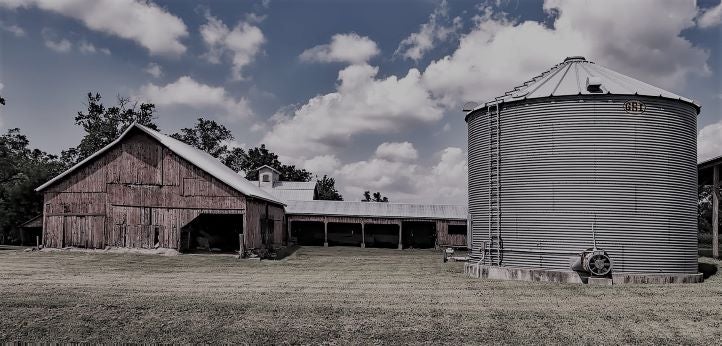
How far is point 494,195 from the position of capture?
985 inches

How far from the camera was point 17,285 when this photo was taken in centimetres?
2120

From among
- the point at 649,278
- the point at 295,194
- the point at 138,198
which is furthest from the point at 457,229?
the point at 649,278

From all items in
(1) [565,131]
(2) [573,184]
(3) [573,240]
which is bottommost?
(3) [573,240]

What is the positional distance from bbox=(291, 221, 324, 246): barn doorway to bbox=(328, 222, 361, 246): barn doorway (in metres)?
1.02

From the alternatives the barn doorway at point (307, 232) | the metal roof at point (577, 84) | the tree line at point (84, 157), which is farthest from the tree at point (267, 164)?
the metal roof at point (577, 84)

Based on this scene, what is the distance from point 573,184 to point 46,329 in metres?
17.9

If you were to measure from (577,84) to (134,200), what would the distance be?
2563 cm

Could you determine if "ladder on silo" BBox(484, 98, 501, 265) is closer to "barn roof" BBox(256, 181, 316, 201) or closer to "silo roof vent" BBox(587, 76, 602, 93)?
"silo roof vent" BBox(587, 76, 602, 93)

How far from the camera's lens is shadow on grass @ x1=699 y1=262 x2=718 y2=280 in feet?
86.3

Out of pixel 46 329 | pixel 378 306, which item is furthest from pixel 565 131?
pixel 46 329

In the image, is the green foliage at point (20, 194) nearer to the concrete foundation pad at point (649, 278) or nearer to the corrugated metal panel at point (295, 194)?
the corrugated metal panel at point (295, 194)

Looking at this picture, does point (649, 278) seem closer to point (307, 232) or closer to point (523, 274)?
point (523, 274)

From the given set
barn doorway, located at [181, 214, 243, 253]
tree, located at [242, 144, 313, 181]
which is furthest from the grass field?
tree, located at [242, 144, 313, 181]

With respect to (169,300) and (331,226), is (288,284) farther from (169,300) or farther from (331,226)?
(331,226)
